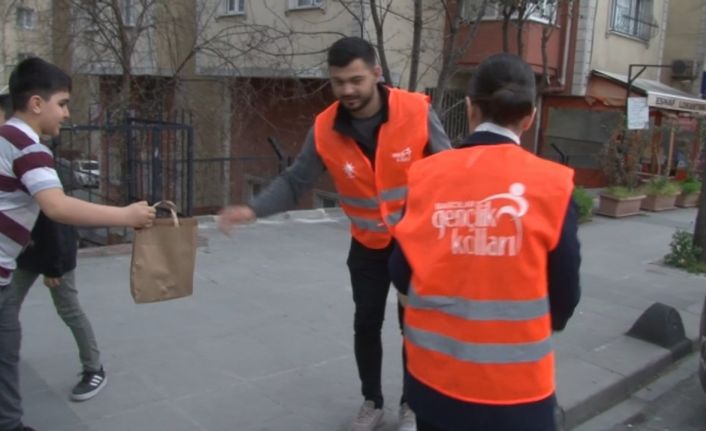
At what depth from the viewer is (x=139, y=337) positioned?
4805 millimetres

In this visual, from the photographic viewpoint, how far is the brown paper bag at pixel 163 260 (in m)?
3.05

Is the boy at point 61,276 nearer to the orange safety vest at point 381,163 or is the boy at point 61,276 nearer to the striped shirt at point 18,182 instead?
the striped shirt at point 18,182

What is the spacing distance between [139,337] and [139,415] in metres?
1.18

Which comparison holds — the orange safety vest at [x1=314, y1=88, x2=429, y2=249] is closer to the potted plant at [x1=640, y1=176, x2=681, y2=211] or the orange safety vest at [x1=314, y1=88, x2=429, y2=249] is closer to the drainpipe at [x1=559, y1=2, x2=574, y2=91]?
the potted plant at [x1=640, y1=176, x2=681, y2=211]

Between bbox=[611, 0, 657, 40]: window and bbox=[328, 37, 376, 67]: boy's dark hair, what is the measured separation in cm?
1569

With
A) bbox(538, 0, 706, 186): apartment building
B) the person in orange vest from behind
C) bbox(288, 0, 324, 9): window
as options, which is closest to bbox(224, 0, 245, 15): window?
bbox(288, 0, 324, 9): window

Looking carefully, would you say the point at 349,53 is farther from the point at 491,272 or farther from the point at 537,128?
the point at 537,128

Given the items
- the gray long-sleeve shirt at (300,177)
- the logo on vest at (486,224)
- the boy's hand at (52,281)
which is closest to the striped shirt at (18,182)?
the boy's hand at (52,281)

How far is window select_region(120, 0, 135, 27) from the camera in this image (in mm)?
10146

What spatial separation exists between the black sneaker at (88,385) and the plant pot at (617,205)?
9594 millimetres

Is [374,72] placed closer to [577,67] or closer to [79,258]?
[79,258]

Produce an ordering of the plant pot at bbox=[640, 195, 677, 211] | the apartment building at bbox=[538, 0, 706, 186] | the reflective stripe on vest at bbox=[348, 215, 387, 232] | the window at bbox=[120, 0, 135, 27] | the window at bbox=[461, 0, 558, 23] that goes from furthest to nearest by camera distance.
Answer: the apartment building at bbox=[538, 0, 706, 186] → the plant pot at bbox=[640, 195, 677, 211] → the window at bbox=[461, 0, 558, 23] → the window at bbox=[120, 0, 135, 27] → the reflective stripe on vest at bbox=[348, 215, 387, 232]

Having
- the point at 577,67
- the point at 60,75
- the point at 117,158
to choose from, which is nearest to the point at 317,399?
the point at 60,75

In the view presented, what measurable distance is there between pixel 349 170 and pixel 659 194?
35.3 ft
